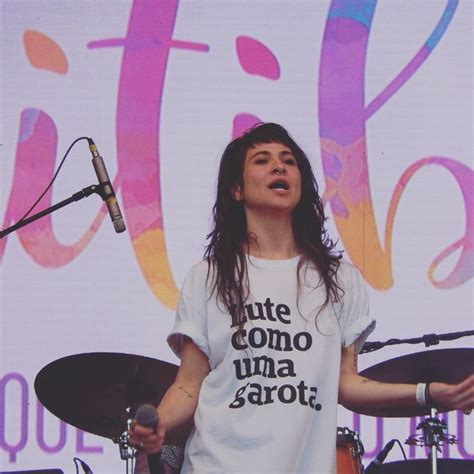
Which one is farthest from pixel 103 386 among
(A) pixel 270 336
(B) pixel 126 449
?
(A) pixel 270 336

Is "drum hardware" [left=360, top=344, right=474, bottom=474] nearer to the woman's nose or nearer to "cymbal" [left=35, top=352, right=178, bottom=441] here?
"cymbal" [left=35, top=352, right=178, bottom=441]

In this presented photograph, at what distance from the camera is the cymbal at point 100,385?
3275 millimetres

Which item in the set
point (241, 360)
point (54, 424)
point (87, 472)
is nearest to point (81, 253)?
point (54, 424)

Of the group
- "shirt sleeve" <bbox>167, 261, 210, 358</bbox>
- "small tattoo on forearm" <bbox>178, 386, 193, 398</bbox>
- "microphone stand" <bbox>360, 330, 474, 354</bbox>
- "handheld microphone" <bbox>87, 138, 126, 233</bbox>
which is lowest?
"small tattoo on forearm" <bbox>178, 386, 193, 398</bbox>

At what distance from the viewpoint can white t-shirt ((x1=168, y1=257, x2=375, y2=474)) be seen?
2438 millimetres

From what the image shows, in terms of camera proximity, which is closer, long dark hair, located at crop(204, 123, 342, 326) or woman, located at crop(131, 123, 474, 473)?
woman, located at crop(131, 123, 474, 473)

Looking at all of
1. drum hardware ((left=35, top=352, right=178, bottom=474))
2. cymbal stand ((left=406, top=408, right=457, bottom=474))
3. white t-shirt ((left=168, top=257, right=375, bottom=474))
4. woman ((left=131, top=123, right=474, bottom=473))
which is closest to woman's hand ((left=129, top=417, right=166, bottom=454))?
woman ((left=131, top=123, right=474, bottom=473))

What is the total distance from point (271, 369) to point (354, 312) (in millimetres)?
281

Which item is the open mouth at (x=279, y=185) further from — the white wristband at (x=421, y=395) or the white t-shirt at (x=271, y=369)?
the white wristband at (x=421, y=395)

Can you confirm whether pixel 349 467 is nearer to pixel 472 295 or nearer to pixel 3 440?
pixel 472 295

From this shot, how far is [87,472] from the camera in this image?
375 centimetres

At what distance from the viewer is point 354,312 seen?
2.66 m

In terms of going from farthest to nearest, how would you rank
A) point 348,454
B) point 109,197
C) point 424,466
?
point 424,466 → point 348,454 → point 109,197

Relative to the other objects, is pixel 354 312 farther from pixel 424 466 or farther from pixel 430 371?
pixel 424 466
